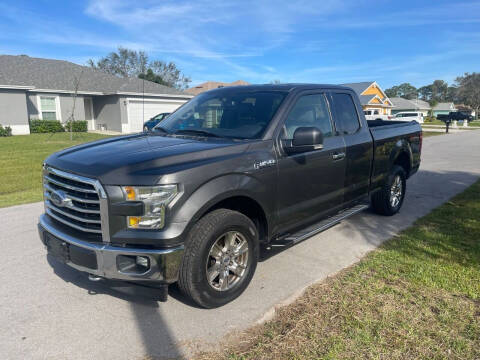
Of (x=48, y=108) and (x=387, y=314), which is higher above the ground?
(x=48, y=108)

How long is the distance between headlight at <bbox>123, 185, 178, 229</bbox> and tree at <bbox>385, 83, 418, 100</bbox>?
14781 cm

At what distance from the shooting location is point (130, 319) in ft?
10.3

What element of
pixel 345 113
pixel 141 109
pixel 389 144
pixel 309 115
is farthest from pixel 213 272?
pixel 141 109

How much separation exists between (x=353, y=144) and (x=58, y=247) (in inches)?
142

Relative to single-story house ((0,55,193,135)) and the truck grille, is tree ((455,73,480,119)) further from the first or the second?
the truck grille

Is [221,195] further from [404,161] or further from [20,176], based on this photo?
[20,176]

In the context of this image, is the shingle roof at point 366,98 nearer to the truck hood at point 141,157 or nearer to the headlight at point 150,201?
the truck hood at point 141,157

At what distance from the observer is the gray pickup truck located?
2.79 meters

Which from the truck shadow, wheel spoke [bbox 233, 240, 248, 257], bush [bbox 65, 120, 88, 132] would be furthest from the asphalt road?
bush [bbox 65, 120, 88, 132]

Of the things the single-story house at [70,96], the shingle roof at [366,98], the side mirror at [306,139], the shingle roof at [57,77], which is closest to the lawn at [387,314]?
the side mirror at [306,139]

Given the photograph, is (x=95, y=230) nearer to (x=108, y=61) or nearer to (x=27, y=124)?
(x=27, y=124)

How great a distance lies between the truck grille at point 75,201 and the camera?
A: 2861 millimetres

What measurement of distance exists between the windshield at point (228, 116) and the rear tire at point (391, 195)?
273 cm

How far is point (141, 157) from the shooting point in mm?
3010
